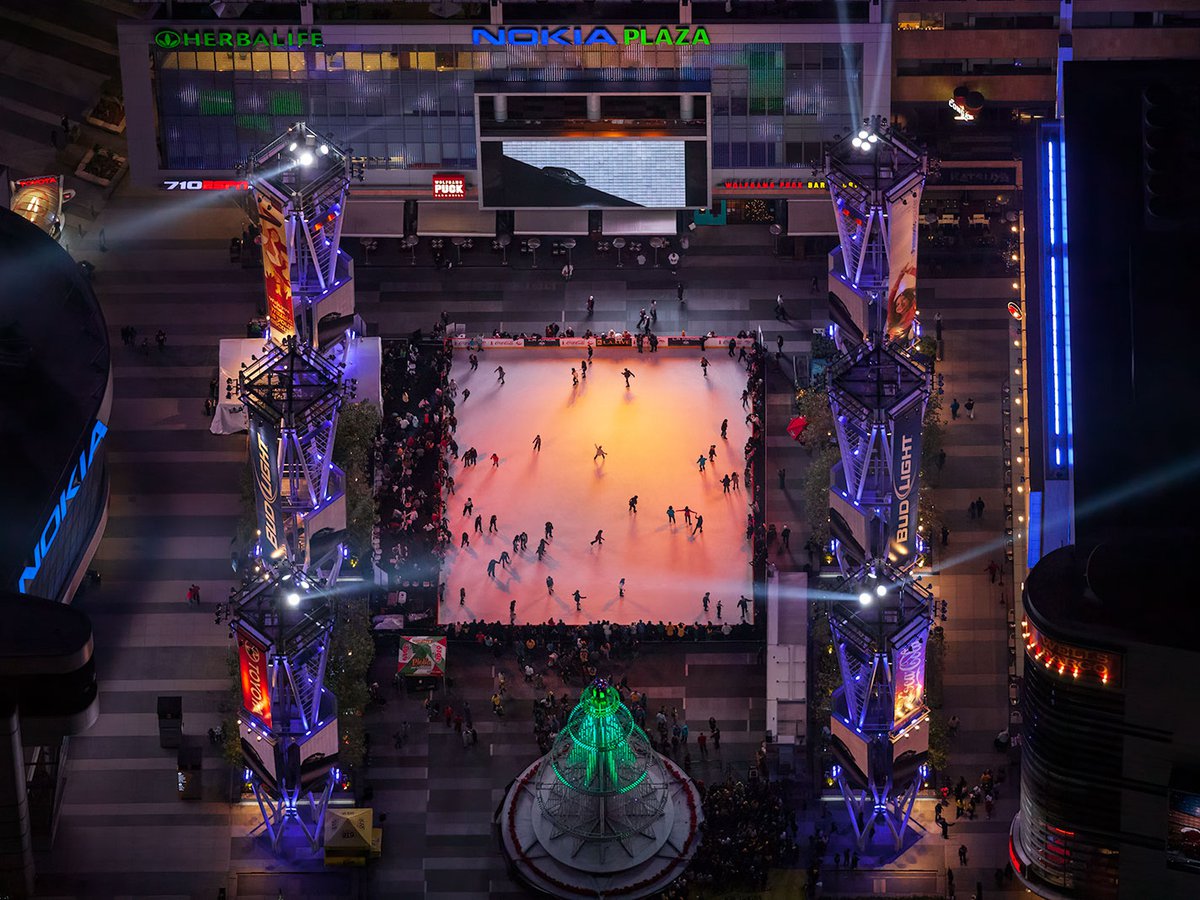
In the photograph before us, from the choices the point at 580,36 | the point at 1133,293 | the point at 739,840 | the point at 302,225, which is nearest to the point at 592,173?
the point at 580,36

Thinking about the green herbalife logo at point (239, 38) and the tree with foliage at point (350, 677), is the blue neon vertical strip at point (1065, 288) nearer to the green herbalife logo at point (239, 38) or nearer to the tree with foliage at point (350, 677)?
the tree with foliage at point (350, 677)

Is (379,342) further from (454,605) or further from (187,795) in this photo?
(187,795)

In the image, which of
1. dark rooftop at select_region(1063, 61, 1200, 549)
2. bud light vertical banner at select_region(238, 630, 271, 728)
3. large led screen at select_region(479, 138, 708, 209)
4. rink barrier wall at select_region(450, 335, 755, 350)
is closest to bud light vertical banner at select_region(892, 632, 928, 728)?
dark rooftop at select_region(1063, 61, 1200, 549)

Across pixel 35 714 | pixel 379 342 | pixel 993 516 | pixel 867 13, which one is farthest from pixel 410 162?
pixel 35 714

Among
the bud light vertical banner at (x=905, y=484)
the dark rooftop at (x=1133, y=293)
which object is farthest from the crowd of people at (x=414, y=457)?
the dark rooftop at (x=1133, y=293)

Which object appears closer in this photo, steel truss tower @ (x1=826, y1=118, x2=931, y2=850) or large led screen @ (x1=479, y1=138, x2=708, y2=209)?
steel truss tower @ (x1=826, y1=118, x2=931, y2=850)

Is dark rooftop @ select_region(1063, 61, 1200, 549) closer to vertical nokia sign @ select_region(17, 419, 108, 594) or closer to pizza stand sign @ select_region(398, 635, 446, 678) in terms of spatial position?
pizza stand sign @ select_region(398, 635, 446, 678)
